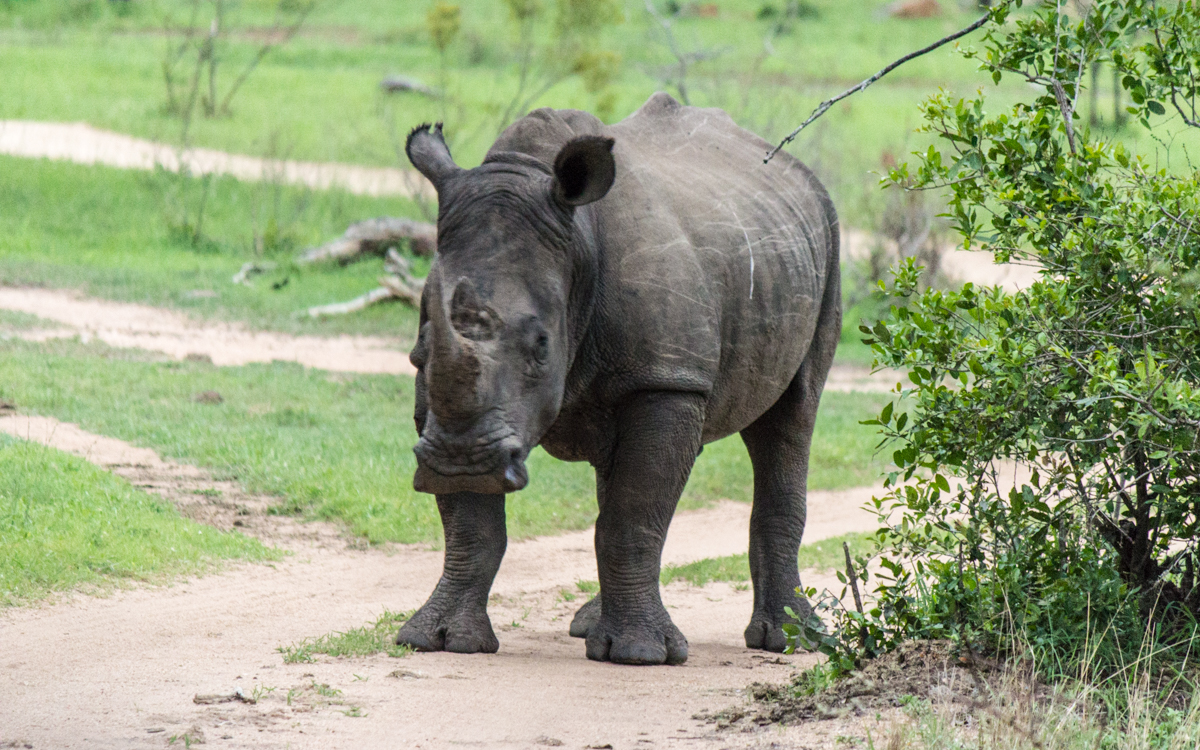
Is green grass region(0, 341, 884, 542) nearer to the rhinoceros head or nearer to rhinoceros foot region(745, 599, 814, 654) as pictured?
rhinoceros foot region(745, 599, 814, 654)

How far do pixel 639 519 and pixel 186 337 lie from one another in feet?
33.2

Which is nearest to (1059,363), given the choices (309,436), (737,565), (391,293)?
(737,565)

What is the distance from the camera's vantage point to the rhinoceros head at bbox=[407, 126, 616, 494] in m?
5.43

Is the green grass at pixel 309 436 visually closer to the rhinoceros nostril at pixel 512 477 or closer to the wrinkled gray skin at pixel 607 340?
the wrinkled gray skin at pixel 607 340

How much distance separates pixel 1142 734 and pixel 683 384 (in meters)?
2.51

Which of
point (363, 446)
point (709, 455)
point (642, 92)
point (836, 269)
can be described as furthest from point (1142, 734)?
point (642, 92)

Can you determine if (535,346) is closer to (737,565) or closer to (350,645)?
(350,645)

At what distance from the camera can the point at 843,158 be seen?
28.2 m

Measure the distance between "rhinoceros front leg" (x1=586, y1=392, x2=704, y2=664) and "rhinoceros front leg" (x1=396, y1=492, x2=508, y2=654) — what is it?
48 cm

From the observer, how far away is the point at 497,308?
568 centimetres

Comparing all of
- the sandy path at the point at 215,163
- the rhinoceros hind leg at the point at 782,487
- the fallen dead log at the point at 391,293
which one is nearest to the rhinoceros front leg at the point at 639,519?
the rhinoceros hind leg at the point at 782,487

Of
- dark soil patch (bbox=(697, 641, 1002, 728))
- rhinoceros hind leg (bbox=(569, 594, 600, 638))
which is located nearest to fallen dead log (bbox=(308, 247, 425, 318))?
rhinoceros hind leg (bbox=(569, 594, 600, 638))

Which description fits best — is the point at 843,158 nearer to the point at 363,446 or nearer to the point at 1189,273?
the point at 363,446

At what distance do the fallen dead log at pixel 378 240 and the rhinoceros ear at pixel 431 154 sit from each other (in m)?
14.4
